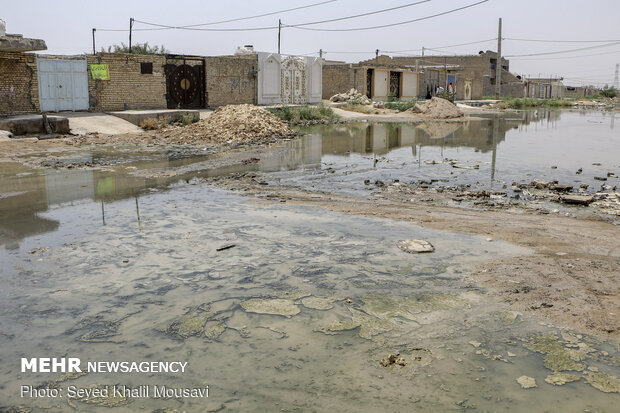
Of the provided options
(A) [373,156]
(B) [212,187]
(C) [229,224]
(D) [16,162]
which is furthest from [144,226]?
(A) [373,156]

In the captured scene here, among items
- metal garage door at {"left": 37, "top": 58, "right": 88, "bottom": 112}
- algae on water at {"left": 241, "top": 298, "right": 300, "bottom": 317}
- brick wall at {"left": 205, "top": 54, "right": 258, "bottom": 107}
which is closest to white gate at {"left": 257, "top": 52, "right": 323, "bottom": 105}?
brick wall at {"left": 205, "top": 54, "right": 258, "bottom": 107}

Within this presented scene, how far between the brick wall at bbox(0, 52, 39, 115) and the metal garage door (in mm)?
299

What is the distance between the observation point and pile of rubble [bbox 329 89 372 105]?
33156mm

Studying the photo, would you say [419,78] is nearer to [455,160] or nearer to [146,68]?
[146,68]

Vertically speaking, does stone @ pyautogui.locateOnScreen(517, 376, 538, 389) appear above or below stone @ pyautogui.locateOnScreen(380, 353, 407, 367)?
below

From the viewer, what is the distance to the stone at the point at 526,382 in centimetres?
280

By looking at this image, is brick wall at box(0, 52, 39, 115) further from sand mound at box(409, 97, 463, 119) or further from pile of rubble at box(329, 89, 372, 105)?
sand mound at box(409, 97, 463, 119)

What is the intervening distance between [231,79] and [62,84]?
907 cm

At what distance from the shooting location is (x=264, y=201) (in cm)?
730

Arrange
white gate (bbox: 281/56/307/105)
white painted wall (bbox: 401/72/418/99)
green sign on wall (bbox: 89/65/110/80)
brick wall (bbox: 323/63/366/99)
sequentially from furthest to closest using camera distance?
white painted wall (bbox: 401/72/418/99) → brick wall (bbox: 323/63/366/99) → white gate (bbox: 281/56/307/105) → green sign on wall (bbox: 89/65/110/80)

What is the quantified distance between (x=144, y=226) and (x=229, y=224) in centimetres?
98

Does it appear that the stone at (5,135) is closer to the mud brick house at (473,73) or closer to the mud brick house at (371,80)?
the mud brick house at (371,80)

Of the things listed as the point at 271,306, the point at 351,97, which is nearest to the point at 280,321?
the point at 271,306

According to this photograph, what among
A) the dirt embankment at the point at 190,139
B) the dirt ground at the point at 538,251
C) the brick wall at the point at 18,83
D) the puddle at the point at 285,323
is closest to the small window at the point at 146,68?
the brick wall at the point at 18,83
